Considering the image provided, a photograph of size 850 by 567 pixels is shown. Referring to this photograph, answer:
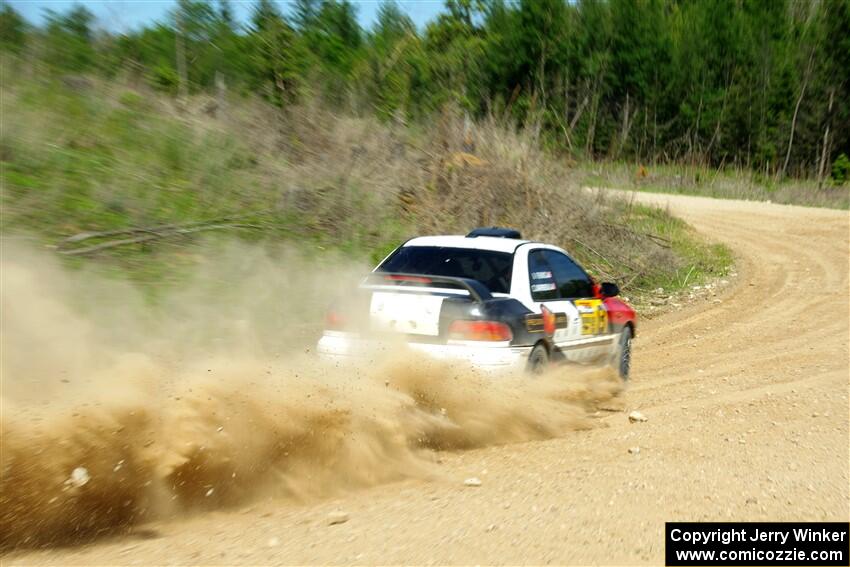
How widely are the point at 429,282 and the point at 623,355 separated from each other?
3.19 m

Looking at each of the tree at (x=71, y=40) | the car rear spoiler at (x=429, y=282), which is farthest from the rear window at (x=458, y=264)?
the tree at (x=71, y=40)

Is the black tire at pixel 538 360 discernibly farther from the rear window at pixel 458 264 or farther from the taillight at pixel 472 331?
the rear window at pixel 458 264

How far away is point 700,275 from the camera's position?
1945 cm

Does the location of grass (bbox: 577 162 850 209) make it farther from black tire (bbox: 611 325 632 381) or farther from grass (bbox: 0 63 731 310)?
black tire (bbox: 611 325 632 381)

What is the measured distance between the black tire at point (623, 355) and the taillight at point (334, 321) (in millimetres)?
3300

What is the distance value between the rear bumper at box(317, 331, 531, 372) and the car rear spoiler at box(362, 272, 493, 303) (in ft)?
1.36

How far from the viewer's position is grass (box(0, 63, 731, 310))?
1184 centimetres

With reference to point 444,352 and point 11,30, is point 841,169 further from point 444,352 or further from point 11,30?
point 444,352

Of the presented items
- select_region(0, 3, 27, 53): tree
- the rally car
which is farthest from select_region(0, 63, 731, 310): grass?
the rally car

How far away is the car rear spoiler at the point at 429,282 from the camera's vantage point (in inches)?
288

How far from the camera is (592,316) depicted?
9.05 m

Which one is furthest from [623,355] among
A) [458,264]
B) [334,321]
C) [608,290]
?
[334,321]

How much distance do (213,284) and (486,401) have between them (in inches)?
209

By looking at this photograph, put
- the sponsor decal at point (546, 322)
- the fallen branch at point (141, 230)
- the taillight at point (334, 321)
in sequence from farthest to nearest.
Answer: the fallen branch at point (141, 230)
the sponsor decal at point (546, 322)
the taillight at point (334, 321)
